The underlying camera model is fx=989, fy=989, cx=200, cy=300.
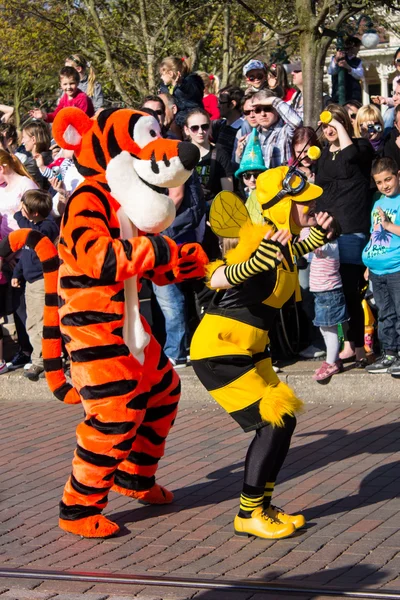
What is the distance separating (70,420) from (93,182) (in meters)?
3.38

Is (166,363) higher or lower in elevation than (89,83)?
lower

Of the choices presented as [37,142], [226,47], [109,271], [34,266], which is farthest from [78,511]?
[226,47]

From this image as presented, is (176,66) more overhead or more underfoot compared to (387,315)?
more overhead

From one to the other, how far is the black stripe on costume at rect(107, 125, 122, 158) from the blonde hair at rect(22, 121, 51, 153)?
5.65m

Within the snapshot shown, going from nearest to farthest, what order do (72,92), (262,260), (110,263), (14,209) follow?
(262,260), (110,263), (14,209), (72,92)

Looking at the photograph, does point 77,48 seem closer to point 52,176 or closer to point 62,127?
point 52,176

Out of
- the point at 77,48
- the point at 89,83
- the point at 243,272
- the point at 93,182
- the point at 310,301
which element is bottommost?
the point at 310,301

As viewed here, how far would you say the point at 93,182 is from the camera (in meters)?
5.23

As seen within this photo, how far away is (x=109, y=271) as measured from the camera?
495 centimetres

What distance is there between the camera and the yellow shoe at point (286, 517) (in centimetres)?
518

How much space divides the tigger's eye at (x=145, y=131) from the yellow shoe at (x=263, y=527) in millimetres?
2017

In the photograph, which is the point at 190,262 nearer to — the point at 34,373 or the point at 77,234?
the point at 77,234

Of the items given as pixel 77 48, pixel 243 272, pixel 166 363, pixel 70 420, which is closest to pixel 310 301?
pixel 70 420

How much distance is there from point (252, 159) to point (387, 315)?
193 centimetres
